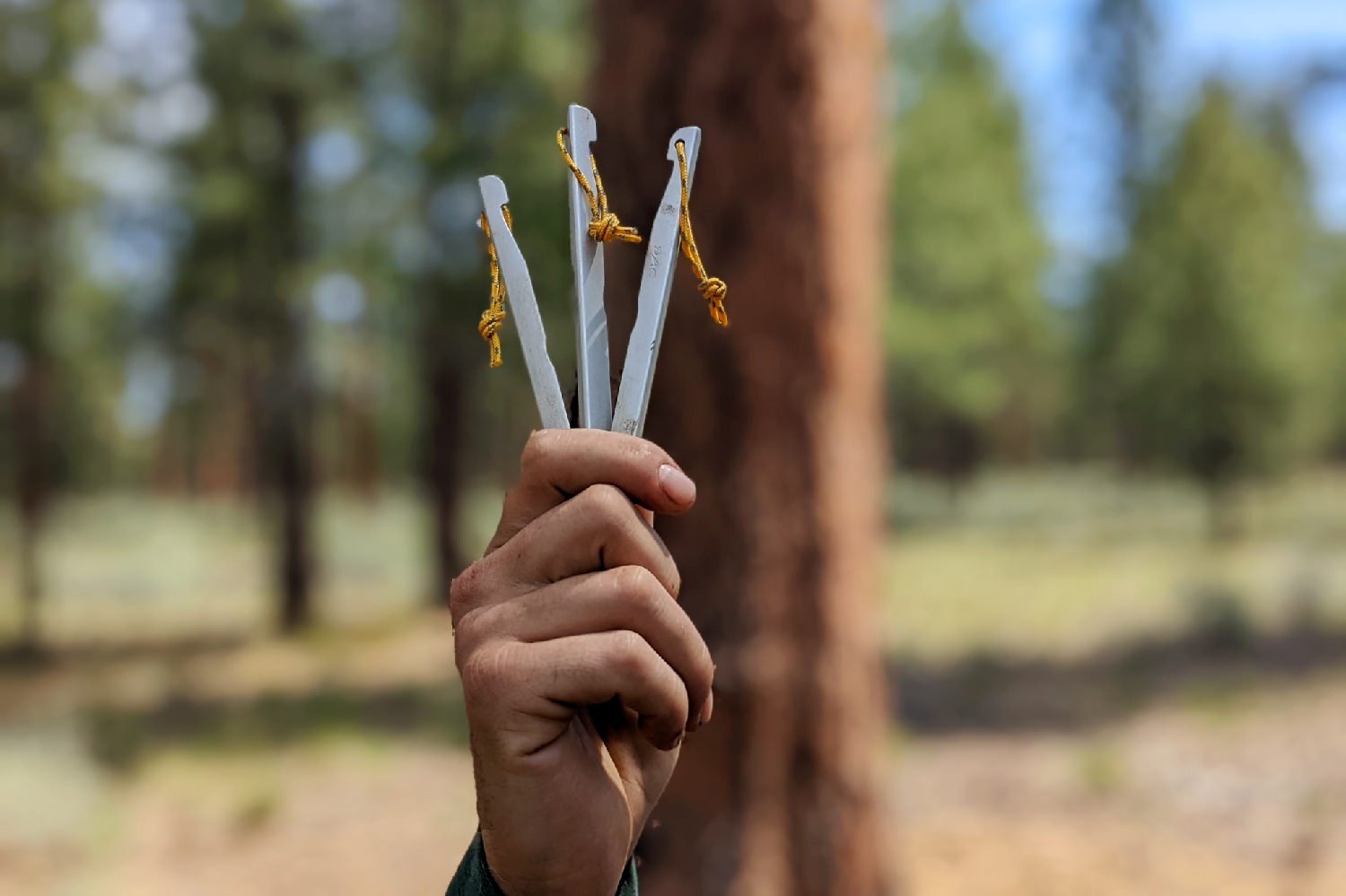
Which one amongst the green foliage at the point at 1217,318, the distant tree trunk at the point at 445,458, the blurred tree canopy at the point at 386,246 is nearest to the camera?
the blurred tree canopy at the point at 386,246

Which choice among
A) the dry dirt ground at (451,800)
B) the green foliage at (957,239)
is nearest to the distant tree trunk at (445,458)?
the dry dirt ground at (451,800)

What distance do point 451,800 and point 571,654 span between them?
22.3 ft

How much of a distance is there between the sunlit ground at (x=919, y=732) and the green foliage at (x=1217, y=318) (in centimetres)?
185

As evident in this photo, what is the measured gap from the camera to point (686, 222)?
1.15 meters

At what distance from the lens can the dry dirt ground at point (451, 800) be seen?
6164mm

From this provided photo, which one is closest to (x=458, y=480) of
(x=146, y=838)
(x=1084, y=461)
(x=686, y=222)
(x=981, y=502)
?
(x=146, y=838)

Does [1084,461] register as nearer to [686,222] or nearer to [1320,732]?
[1320,732]

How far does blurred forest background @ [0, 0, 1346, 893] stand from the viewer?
7.27m

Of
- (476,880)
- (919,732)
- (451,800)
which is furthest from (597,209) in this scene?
(919,732)

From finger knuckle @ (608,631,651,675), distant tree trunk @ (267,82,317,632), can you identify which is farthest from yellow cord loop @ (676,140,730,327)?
distant tree trunk @ (267,82,317,632)

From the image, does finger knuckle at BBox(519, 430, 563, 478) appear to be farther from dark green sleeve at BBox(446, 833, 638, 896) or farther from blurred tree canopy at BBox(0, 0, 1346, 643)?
blurred tree canopy at BBox(0, 0, 1346, 643)

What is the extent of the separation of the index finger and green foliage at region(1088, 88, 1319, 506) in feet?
52.7

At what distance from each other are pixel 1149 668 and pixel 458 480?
330 inches

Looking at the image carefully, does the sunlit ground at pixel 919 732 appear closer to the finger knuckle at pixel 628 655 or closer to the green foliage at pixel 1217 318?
the green foliage at pixel 1217 318
